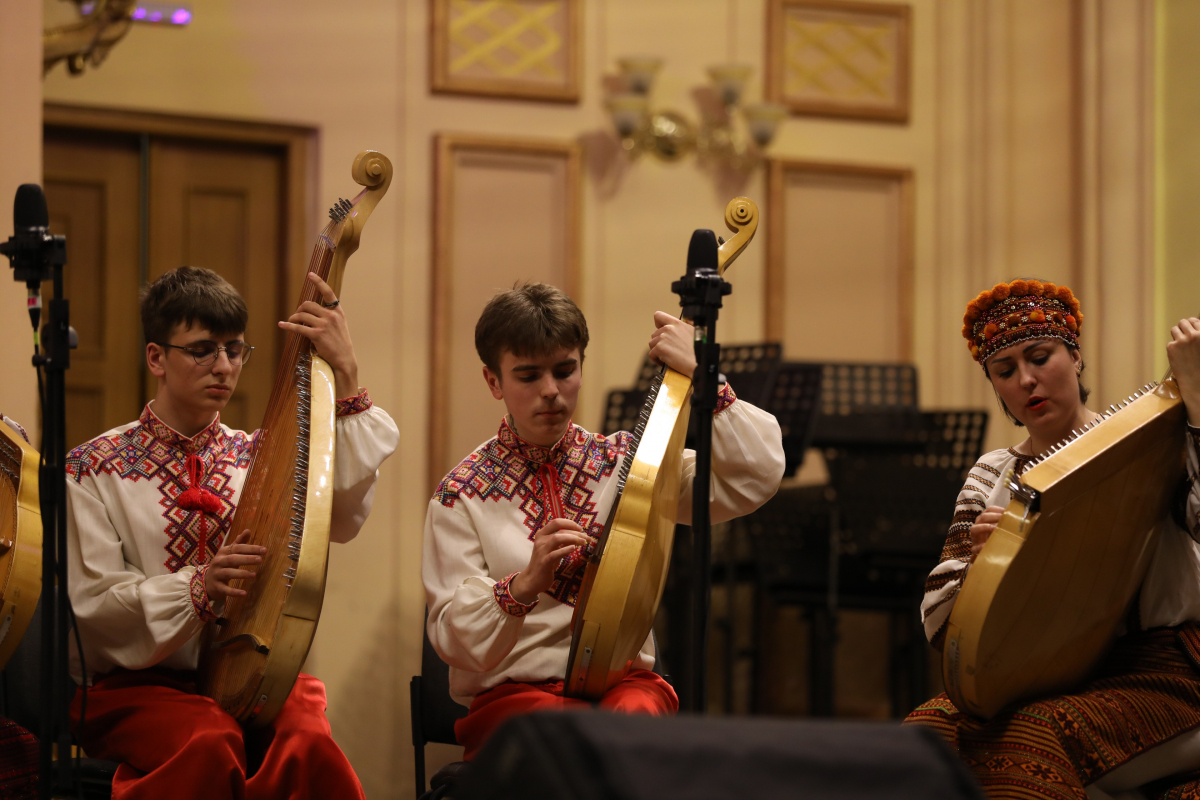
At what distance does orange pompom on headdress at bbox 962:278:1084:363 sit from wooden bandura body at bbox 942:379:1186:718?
→ 24 centimetres

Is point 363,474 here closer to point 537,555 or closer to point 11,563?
point 537,555

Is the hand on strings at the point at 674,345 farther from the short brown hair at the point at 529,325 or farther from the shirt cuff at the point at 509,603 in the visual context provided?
the shirt cuff at the point at 509,603

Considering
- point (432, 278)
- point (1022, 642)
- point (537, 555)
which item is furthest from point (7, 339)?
point (1022, 642)

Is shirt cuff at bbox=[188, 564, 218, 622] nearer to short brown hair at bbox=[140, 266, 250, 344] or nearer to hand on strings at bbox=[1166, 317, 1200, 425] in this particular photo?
short brown hair at bbox=[140, 266, 250, 344]

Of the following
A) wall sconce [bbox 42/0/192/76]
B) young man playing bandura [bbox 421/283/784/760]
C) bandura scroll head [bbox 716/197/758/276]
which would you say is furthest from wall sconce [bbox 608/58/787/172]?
bandura scroll head [bbox 716/197/758/276]

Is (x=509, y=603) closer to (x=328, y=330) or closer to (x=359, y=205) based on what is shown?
(x=328, y=330)

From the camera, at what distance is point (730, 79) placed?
527 centimetres

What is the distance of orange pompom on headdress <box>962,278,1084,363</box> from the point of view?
2.29 metres

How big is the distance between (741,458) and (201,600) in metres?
0.98

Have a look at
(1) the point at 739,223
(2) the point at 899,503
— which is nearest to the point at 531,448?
(1) the point at 739,223

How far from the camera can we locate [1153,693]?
209cm

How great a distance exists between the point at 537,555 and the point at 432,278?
318cm

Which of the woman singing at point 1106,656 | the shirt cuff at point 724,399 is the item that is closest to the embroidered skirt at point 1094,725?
the woman singing at point 1106,656

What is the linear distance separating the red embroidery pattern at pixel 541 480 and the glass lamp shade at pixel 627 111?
3009mm
